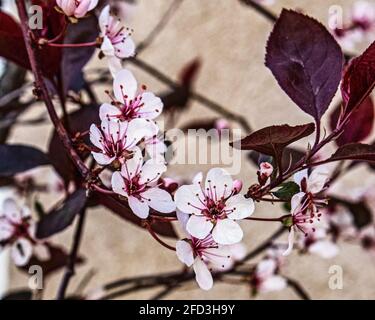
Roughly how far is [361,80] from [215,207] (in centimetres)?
14

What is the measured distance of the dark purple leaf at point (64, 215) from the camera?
1.98ft

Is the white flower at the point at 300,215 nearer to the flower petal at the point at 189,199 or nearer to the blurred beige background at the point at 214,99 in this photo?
the flower petal at the point at 189,199

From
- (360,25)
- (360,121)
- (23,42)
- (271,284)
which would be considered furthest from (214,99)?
(23,42)

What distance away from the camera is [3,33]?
0.61 m

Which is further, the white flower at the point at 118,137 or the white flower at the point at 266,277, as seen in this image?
the white flower at the point at 266,277

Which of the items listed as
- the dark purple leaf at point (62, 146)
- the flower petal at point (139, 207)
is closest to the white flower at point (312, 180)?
the flower petal at point (139, 207)

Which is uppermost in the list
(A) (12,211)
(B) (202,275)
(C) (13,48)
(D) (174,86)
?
(D) (174,86)

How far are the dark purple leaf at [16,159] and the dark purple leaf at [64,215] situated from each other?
2.4 inches

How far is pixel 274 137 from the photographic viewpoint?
482mm

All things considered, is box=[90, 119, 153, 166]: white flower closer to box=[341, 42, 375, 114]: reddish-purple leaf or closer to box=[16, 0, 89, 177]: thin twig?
box=[16, 0, 89, 177]: thin twig

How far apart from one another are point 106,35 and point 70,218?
0.16m

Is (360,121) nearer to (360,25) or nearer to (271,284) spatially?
(271,284)
